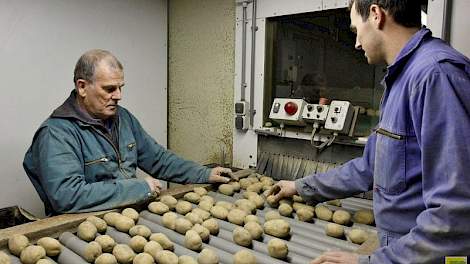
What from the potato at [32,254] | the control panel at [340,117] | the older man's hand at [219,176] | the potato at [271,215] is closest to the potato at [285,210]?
the potato at [271,215]

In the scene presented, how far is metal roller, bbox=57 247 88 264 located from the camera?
1071 millimetres

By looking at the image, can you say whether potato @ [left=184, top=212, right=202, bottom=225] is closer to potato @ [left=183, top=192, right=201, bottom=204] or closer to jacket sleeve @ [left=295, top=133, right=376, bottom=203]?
potato @ [left=183, top=192, right=201, bottom=204]

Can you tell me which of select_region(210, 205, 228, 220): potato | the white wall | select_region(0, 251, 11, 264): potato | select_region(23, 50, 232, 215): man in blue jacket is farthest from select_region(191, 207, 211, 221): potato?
the white wall

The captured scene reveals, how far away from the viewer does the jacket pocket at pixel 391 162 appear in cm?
87

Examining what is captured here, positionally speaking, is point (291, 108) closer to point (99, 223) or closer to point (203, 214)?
point (203, 214)

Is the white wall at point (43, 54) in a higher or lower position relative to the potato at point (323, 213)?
higher

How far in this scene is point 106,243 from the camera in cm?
114

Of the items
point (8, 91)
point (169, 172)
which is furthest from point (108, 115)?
point (8, 91)

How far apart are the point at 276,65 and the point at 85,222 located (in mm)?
1265

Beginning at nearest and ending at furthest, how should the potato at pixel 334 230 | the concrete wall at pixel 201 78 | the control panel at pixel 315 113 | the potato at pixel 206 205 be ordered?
the potato at pixel 334 230 < the potato at pixel 206 205 < the control panel at pixel 315 113 < the concrete wall at pixel 201 78

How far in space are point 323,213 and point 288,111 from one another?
64 cm

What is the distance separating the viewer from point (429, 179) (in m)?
0.78

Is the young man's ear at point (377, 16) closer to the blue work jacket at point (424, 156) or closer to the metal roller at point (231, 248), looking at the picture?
the blue work jacket at point (424, 156)

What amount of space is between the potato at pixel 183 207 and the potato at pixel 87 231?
315mm
